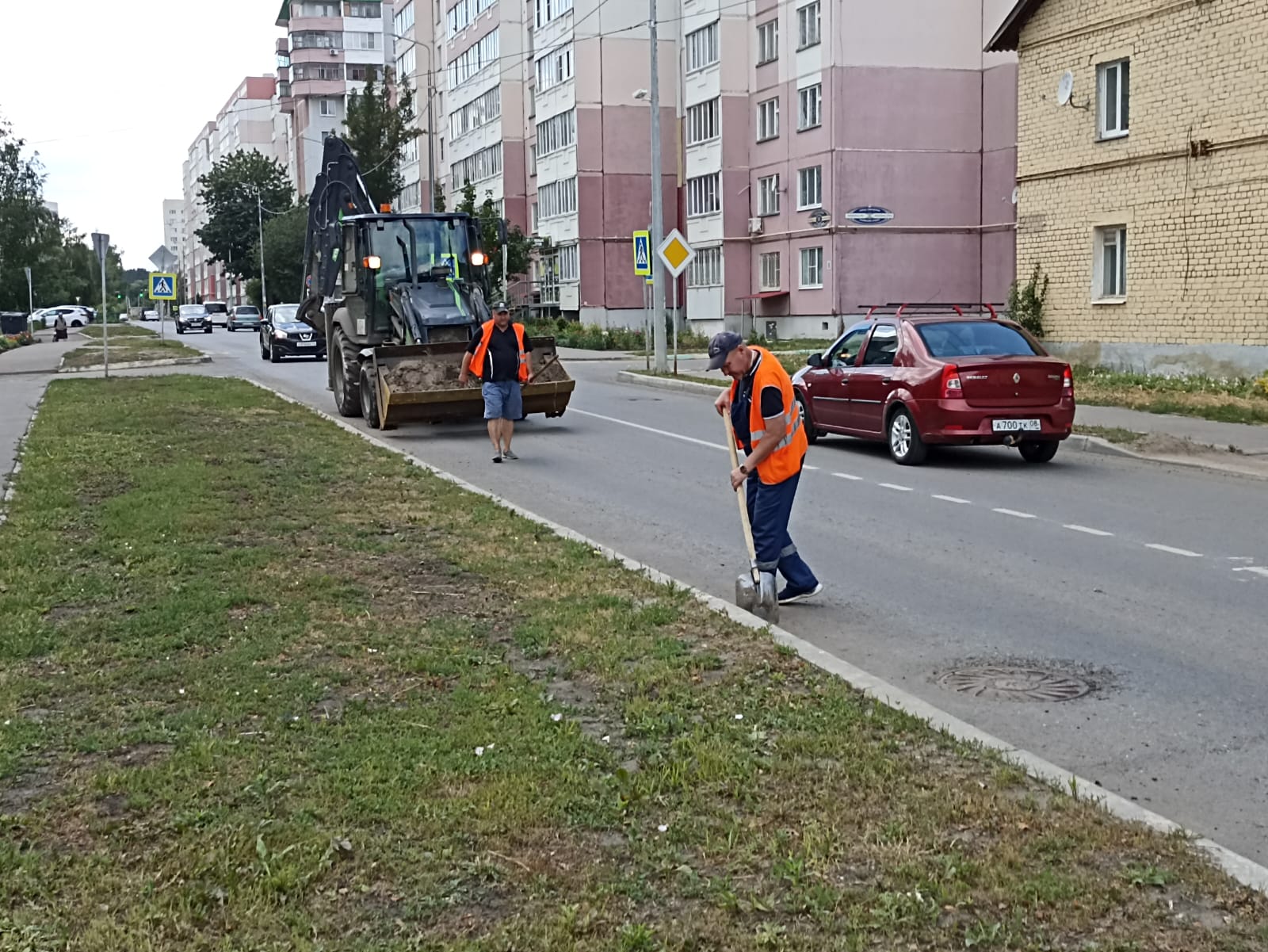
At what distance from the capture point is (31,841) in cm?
436

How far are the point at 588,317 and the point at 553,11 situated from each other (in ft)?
45.5

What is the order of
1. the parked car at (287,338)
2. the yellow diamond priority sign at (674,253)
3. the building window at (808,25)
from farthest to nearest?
the building window at (808,25) → the parked car at (287,338) → the yellow diamond priority sign at (674,253)

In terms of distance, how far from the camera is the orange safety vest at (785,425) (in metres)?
7.63

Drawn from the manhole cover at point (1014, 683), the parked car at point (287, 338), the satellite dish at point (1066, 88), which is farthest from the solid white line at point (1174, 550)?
the parked car at point (287, 338)

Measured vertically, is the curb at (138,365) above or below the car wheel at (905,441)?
above

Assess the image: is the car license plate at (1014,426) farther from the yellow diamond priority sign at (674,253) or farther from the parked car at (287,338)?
the parked car at (287,338)

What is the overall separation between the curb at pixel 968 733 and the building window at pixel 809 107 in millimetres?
38764

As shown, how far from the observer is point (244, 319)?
259 feet

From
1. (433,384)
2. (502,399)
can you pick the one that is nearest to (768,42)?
(433,384)

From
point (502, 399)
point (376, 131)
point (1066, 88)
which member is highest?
point (376, 131)

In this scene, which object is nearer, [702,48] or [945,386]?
[945,386]

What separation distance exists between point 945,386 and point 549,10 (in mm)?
53855

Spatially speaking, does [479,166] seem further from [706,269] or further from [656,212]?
[656,212]

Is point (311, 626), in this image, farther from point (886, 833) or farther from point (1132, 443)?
point (1132, 443)
